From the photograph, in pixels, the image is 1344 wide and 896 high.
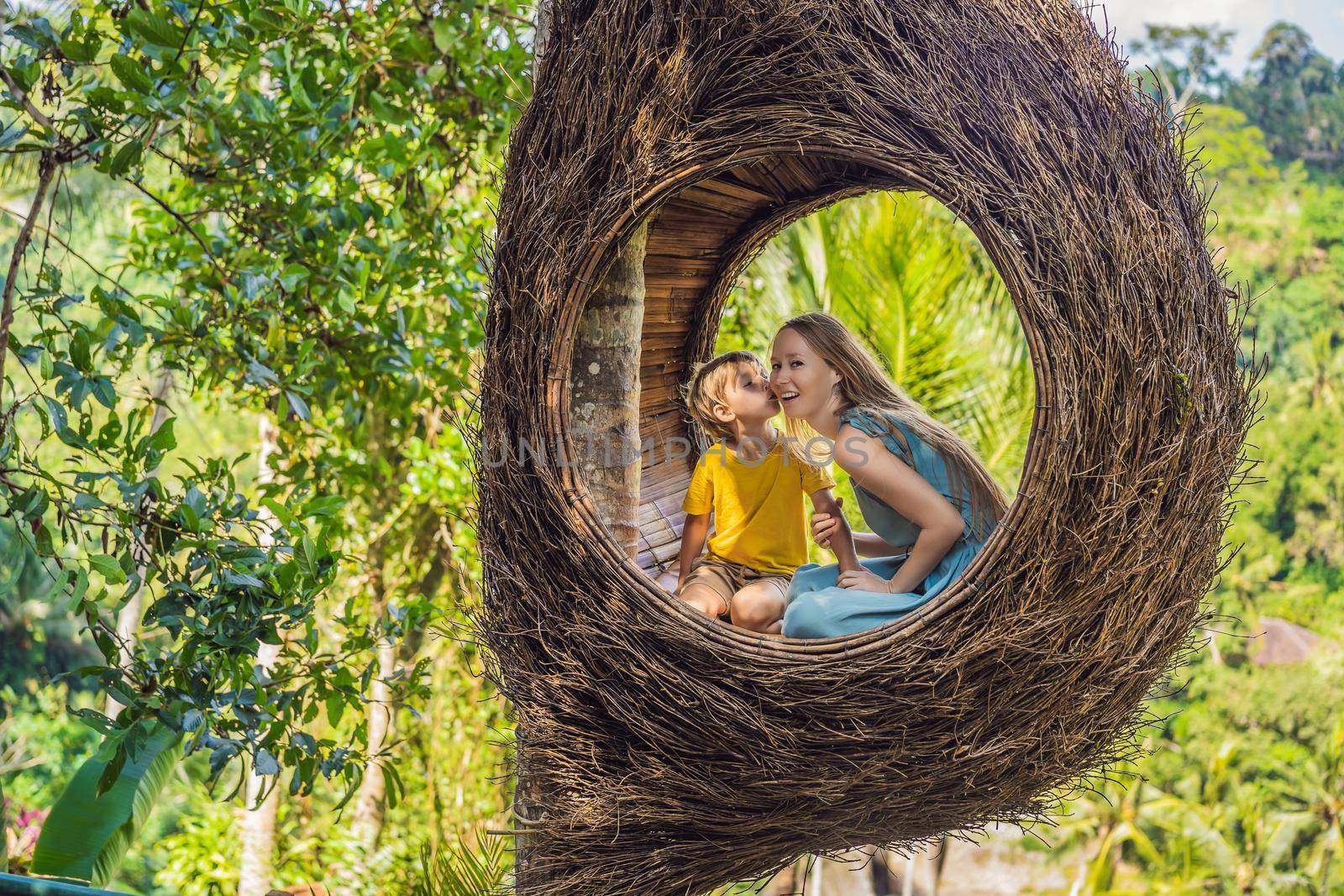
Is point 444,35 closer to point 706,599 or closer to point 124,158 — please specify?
point 124,158

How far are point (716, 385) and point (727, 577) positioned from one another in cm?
35

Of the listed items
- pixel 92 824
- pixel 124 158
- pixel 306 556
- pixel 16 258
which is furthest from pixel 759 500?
pixel 92 824

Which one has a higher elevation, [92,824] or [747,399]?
[747,399]

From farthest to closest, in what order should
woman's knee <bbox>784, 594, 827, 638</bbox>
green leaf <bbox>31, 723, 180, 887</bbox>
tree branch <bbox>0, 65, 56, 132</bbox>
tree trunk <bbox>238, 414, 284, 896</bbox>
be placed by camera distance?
tree trunk <bbox>238, 414, 284, 896</bbox>, green leaf <bbox>31, 723, 180, 887</bbox>, tree branch <bbox>0, 65, 56, 132</bbox>, woman's knee <bbox>784, 594, 827, 638</bbox>

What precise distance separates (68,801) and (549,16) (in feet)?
5.62

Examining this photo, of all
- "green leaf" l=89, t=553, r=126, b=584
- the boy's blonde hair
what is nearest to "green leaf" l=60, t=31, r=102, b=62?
"green leaf" l=89, t=553, r=126, b=584

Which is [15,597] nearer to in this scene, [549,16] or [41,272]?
[41,272]

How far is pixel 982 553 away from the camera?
1.41m

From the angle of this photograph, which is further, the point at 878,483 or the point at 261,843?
the point at 261,843

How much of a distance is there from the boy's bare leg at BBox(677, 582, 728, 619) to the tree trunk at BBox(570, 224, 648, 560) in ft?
0.60

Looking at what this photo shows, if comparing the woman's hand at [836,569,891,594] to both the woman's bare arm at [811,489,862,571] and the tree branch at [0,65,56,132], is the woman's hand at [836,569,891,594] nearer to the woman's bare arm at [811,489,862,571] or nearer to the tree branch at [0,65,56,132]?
the woman's bare arm at [811,489,862,571]

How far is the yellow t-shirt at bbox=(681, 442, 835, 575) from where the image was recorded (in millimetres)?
2004

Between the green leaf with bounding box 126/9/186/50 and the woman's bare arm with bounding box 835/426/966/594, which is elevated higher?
the green leaf with bounding box 126/9/186/50

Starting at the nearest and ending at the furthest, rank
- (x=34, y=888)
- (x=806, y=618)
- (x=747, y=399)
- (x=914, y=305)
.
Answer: (x=34, y=888), (x=806, y=618), (x=747, y=399), (x=914, y=305)
